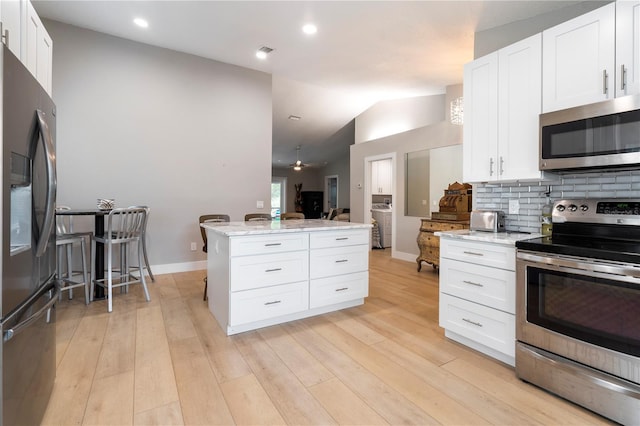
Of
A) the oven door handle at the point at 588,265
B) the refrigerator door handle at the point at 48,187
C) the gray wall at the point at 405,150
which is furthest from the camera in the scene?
the gray wall at the point at 405,150

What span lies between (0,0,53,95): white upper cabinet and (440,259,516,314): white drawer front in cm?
283

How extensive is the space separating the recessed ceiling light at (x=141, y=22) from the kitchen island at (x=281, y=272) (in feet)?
8.99

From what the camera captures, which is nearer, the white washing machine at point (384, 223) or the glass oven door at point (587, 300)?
the glass oven door at point (587, 300)

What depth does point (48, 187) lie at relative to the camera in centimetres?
133

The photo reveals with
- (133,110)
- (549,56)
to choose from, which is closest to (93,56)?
(133,110)

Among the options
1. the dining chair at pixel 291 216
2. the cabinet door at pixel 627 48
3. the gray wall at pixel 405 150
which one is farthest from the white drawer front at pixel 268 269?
the gray wall at pixel 405 150

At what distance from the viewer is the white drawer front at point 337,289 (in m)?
2.74

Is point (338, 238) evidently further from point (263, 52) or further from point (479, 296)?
point (263, 52)

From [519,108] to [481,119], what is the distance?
0.28 metres

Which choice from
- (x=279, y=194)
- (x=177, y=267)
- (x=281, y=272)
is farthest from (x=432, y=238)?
(x=279, y=194)

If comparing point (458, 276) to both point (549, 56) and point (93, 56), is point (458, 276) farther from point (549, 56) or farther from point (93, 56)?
point (93, 56)

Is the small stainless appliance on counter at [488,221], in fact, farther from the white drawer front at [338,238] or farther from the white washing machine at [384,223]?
the white washing machine at [384,223]

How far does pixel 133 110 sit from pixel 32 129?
3.38 meters

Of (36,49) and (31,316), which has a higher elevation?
A: (36,49)
